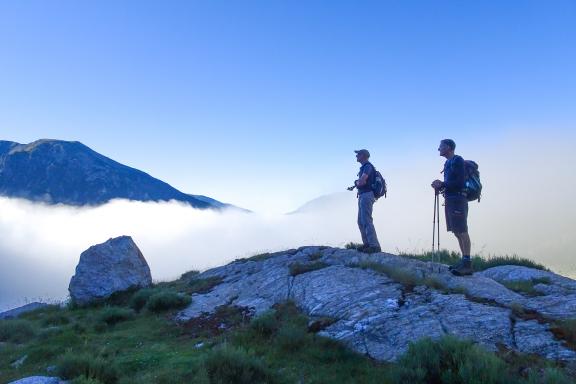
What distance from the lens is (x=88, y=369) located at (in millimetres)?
8008

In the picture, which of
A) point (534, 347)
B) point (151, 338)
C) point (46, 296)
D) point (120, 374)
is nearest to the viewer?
point (534, 347)

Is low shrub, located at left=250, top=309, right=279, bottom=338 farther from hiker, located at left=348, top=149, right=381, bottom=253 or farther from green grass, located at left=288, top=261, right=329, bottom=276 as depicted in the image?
hiker, located at left=348, top=149, right=381, bottom=253

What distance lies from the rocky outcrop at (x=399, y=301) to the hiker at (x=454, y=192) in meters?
1.24

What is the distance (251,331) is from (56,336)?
549 cm

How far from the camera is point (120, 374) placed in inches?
317

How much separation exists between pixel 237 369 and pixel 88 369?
2.81 metres

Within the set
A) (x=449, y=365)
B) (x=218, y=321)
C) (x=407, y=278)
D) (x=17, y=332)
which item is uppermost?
(x=407, y=278)

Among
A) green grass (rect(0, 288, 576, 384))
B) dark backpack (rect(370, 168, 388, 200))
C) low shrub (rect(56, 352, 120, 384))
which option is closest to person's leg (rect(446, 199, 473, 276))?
dark backpack (rect(370, 168, 388, 200))

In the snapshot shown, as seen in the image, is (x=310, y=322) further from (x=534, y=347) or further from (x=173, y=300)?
(x=173, y=300)

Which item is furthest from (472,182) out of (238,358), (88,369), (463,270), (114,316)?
(114,316)

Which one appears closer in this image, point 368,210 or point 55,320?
point 368,210

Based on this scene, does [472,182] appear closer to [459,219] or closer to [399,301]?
[459,219]

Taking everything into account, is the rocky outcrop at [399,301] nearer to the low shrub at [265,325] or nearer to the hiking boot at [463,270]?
the hiking boot at [463,270]

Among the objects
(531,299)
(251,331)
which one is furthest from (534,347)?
(251,331)
